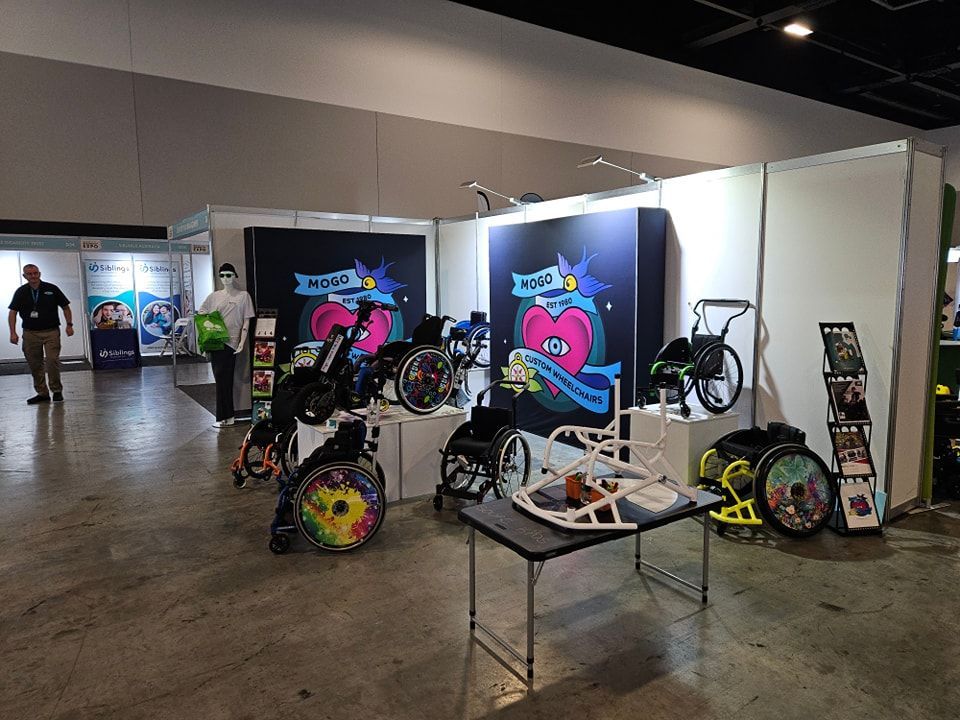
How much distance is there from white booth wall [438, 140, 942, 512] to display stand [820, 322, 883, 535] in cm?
17

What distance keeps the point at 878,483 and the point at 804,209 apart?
1.90 m

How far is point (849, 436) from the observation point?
13.5 feet

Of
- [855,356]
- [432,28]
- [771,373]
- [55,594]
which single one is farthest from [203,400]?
[855,356]

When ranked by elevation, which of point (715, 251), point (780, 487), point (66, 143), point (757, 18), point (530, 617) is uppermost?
point (757, 18)

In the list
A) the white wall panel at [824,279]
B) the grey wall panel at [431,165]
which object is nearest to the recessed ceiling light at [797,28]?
the grey wall panel at [431,165]

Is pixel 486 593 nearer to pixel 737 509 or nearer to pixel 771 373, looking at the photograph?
pixel 737 509

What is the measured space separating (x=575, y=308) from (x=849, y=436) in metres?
2.60

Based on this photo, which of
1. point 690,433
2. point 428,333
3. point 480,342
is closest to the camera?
point 690,433

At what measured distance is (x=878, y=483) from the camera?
13.9 feet

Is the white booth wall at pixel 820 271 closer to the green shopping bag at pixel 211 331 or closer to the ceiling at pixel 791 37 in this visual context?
the green shopping bag at pixel 211 331

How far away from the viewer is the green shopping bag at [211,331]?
6797 mm

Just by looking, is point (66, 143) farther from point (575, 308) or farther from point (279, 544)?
point (279, 544)

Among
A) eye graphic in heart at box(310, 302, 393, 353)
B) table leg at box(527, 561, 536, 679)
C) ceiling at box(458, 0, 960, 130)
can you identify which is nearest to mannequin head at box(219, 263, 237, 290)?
eye graphic in heart at box(310, 302, 393, 353)

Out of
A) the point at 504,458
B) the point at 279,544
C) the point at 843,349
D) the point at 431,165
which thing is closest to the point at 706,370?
the point at 843,349
